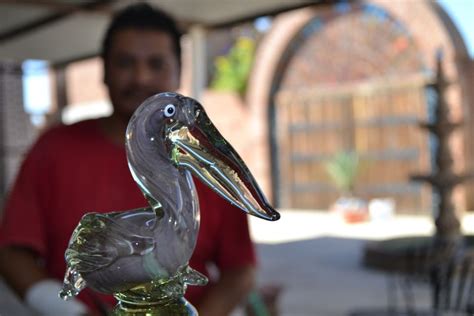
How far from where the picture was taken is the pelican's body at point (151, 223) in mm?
486

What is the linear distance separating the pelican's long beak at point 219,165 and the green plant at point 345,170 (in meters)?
10.3

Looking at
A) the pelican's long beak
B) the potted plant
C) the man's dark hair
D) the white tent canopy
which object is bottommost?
the potted plant

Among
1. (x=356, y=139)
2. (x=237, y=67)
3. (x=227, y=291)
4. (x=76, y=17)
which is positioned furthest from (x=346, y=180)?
(x=227, y=291)

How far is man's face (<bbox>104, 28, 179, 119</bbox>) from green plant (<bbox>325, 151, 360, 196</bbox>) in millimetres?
9331

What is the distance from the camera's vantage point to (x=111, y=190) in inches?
54.5

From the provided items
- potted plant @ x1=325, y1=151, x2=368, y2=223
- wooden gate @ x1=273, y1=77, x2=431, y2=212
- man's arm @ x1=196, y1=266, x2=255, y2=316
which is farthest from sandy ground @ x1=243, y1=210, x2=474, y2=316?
man's arm @ x1=196, y1=266, x2=255, y2=316

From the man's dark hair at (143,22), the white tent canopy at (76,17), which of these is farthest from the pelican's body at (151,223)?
the white tent canopy at (76,17)

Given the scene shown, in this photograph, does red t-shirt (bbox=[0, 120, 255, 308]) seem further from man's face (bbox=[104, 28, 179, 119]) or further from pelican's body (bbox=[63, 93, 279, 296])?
pelican's body (bbox=[63, 93, 279, 296])

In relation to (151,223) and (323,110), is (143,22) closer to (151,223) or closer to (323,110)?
(151,223)

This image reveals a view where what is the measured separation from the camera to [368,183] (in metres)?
10.7

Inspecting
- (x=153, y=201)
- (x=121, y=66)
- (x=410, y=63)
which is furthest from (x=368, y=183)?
(x=153, y=201)

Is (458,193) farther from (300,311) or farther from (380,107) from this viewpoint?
(300,311)

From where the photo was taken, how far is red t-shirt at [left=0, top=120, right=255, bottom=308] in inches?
56.1

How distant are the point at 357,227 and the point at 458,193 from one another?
1.60 metres
